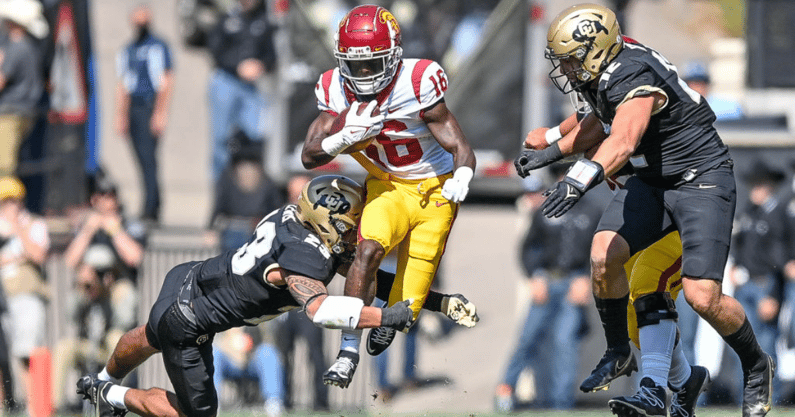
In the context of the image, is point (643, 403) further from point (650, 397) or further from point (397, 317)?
point (397, 317)

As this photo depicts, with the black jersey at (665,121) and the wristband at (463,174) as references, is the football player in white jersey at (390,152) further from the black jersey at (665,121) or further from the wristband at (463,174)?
the black jersey at (665,121)

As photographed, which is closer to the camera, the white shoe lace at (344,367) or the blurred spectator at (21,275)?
the white shoe lace at (344,367)

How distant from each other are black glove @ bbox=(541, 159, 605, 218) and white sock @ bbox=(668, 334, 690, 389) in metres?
1.39

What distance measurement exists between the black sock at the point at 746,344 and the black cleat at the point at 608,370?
21.1 inches

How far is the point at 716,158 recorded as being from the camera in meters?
6.84

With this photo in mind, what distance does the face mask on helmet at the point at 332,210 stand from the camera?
6922 mm

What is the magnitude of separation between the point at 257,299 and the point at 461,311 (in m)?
1.09

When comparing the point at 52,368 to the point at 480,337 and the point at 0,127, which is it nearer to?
the point at 0,127

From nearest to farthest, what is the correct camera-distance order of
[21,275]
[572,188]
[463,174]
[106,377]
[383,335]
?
[572,188]
[463,174]
[383,335]
[106,377]
[21,275]

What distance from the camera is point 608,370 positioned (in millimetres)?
7012

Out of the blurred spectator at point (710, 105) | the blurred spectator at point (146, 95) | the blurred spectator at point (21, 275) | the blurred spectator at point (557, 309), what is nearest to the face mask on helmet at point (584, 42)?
the blurred spectator at point (710, 105)

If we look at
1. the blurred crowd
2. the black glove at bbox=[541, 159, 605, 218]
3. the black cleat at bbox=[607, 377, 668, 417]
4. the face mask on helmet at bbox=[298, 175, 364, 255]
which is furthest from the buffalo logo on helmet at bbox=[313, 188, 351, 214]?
the blurred crowd

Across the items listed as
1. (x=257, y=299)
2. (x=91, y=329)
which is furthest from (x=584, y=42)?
(x=91, y=329)

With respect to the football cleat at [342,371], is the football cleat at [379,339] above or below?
above
